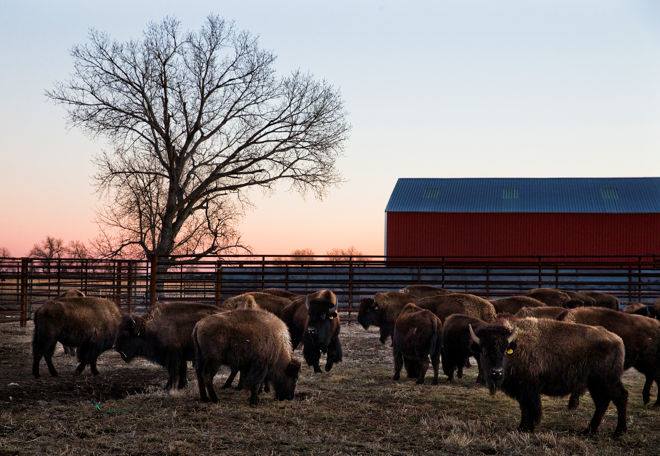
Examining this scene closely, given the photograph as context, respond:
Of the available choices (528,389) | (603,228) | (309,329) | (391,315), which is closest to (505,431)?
(528,389)

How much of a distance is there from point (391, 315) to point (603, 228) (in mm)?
30400

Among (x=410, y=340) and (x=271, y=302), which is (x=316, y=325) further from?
(x=271, y=302)

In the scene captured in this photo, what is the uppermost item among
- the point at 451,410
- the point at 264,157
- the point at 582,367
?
the point at 264,157

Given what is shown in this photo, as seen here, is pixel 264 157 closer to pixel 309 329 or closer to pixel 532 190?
pixel 532 190

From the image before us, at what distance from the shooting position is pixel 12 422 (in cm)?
858

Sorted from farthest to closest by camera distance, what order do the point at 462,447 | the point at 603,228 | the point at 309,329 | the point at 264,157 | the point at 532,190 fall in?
1. the point at 532,190
2. the point at 603,228
3. the point at 264,157
4. the point at 309,329
5. the point at 462,447

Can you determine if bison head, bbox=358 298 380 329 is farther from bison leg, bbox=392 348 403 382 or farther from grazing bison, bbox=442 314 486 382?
grazing bison, bbox=442 314 486 382

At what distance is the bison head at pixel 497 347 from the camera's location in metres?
8.27

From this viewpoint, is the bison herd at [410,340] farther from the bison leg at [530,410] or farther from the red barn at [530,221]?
the red barn at [530,221]

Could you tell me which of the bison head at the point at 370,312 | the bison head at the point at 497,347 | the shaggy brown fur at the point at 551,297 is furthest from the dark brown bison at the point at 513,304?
the bison head at the point at 497,347

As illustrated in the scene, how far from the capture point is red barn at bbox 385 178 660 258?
42.6 meters

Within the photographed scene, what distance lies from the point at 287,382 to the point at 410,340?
269cm

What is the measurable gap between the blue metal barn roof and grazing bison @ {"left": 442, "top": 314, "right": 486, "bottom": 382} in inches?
1272

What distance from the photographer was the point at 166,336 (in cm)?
1102
